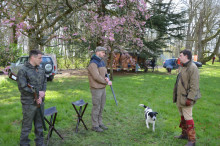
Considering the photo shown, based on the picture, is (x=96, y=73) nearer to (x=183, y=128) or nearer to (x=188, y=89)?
(x=188, y=89)

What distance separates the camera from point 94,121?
458 cm

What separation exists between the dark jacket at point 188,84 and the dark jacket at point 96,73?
175 centimetres

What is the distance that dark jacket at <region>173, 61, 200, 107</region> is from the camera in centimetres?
352

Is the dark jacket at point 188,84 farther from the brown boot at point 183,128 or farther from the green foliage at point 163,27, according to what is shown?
the green foliage at point 163,27

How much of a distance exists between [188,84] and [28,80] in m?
3.13

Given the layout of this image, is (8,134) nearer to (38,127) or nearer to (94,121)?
(38,127)

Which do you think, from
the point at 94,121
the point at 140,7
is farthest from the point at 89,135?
the point at 140,7

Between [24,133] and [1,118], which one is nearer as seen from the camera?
[24,133]

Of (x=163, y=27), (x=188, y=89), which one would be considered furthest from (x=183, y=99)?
(x=163, y=27)

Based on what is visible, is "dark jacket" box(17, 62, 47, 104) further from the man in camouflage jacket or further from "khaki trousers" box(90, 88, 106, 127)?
"khaki trousers" box(90, 88, 106, 127)

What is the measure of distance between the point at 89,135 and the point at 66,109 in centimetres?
204

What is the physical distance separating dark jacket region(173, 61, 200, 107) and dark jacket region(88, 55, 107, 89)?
1.75 m

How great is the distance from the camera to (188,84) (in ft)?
11.9

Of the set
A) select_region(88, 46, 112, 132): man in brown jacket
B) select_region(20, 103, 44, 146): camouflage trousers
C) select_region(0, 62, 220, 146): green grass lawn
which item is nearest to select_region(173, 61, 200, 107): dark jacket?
select_region(0, 62, 220, 146): green grass lawn
